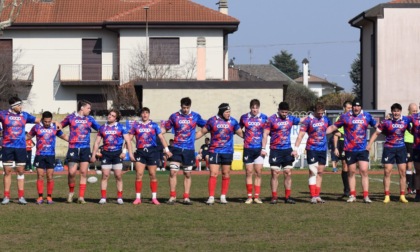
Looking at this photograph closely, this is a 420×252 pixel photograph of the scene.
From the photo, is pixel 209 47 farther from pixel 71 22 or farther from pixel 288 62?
pixel 288 62

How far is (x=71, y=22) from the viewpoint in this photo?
2386 inches

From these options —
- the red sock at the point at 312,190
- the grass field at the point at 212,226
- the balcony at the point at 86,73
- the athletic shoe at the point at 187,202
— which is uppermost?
the balcony at the point at 86,73

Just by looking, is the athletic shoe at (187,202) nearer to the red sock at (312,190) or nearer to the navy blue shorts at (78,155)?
the navy blue shorts at (78,155)

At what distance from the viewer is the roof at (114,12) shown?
60062 millimetres

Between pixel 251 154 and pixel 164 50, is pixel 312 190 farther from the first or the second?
pixel 164 50

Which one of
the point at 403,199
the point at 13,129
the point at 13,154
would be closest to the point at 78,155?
the point at 13,154

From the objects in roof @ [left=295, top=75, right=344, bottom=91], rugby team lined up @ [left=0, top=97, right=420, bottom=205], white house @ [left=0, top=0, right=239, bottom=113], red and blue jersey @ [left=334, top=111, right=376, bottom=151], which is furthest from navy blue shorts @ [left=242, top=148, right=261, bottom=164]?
roof @ [left=295, top=75, right=344, bottom=91]

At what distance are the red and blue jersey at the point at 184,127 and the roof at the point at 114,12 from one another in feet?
131

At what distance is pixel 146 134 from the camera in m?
19.9

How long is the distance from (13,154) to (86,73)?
136ft

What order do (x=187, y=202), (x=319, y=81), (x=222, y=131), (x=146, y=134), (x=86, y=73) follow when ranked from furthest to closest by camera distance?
(x=319, y=81), (x=86, y=73), (x=146, y=134), (x=222, y=131), (x=187, y=202)

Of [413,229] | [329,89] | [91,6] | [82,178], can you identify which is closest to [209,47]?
[91,6]

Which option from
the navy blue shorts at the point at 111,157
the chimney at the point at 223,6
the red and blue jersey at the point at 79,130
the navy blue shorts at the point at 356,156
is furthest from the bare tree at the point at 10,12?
the navy blue shorts at the point at 356,156

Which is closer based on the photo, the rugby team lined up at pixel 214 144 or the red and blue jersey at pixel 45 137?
the rugby team lined up at pixel 214 144
